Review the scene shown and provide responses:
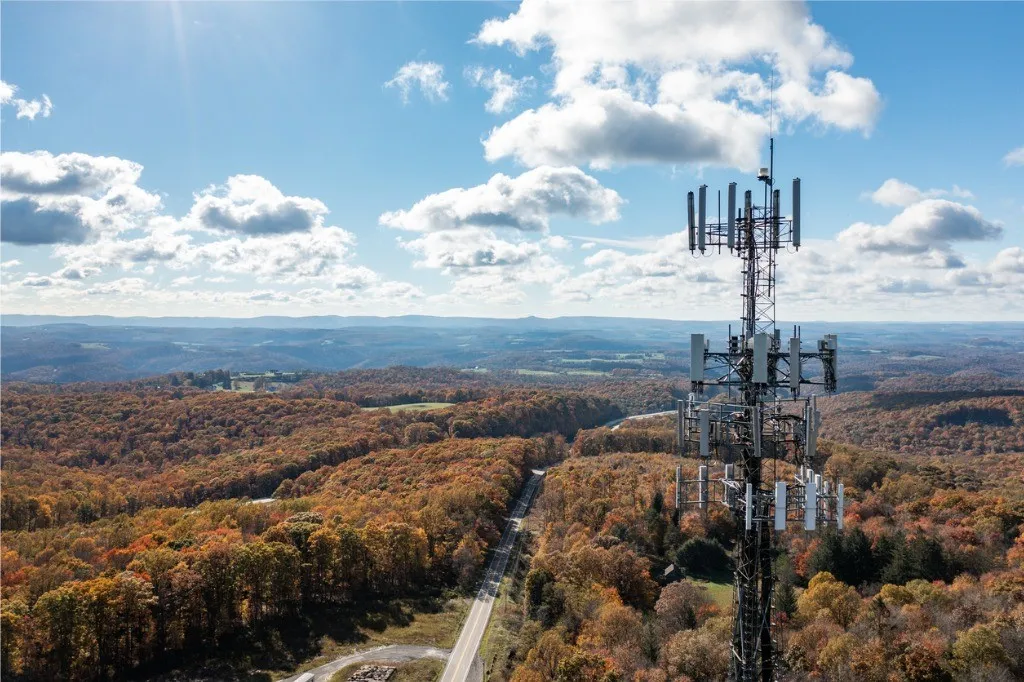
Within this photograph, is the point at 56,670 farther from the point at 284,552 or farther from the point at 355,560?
the point at 355,560

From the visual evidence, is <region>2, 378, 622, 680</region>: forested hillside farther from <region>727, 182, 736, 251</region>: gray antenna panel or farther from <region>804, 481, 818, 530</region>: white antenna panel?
<region>727, 182, 736, 251</region>: gray antenna panel

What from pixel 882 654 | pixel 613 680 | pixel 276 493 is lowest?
pixel 276 493

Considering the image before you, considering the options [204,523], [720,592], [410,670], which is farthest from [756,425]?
[204,523]

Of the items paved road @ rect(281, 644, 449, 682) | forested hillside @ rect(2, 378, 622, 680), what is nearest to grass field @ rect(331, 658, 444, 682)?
paved road @ rect(281, 644, 449, 682)

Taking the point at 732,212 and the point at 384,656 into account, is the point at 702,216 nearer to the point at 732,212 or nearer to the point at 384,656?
the point at 732,212

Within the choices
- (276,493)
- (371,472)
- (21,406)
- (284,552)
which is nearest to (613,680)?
(284,552)

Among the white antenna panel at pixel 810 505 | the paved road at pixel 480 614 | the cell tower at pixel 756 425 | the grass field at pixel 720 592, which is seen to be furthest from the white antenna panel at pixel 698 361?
the grass field at pixel 720 592

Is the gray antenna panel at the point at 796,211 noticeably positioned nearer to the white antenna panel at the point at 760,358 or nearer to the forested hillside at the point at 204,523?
the white antenna panel at the point at 760,358
